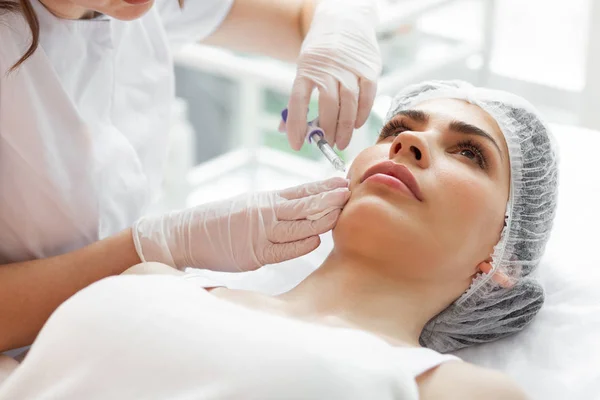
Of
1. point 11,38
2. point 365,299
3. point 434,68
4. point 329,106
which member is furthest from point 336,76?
point 434,68

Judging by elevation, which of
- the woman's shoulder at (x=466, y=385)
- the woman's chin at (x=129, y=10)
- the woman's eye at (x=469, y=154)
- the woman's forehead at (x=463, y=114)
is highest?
the woman's chin at (x=129, y=10)

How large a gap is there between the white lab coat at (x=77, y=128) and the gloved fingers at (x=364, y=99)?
46 cm

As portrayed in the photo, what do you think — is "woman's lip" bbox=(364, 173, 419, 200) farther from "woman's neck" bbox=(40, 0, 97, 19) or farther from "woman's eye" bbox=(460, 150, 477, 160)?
"woman's neck" bbox=(40, 0, 97, 19)

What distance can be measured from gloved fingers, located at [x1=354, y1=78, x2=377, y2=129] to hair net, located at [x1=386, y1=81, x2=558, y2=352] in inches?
5.6

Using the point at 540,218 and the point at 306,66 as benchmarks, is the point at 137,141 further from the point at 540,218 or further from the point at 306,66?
the point at 540,218

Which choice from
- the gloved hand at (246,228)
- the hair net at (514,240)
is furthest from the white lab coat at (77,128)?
the hair net at (514,240)

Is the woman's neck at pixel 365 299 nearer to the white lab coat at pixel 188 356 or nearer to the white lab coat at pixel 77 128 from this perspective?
the white lab coat at pixel 188 356

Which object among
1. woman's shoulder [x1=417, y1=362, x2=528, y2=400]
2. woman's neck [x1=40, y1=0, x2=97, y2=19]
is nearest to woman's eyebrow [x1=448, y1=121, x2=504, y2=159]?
woman's shoulder [x1=417, y1=362, x2=528, y2=400]

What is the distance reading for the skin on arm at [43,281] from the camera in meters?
1.53

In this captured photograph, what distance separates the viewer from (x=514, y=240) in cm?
164

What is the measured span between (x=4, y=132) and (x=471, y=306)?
0.99 meters

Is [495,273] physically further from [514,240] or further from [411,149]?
[411,149]

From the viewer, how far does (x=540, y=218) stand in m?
1.67

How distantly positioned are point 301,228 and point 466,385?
46cm
